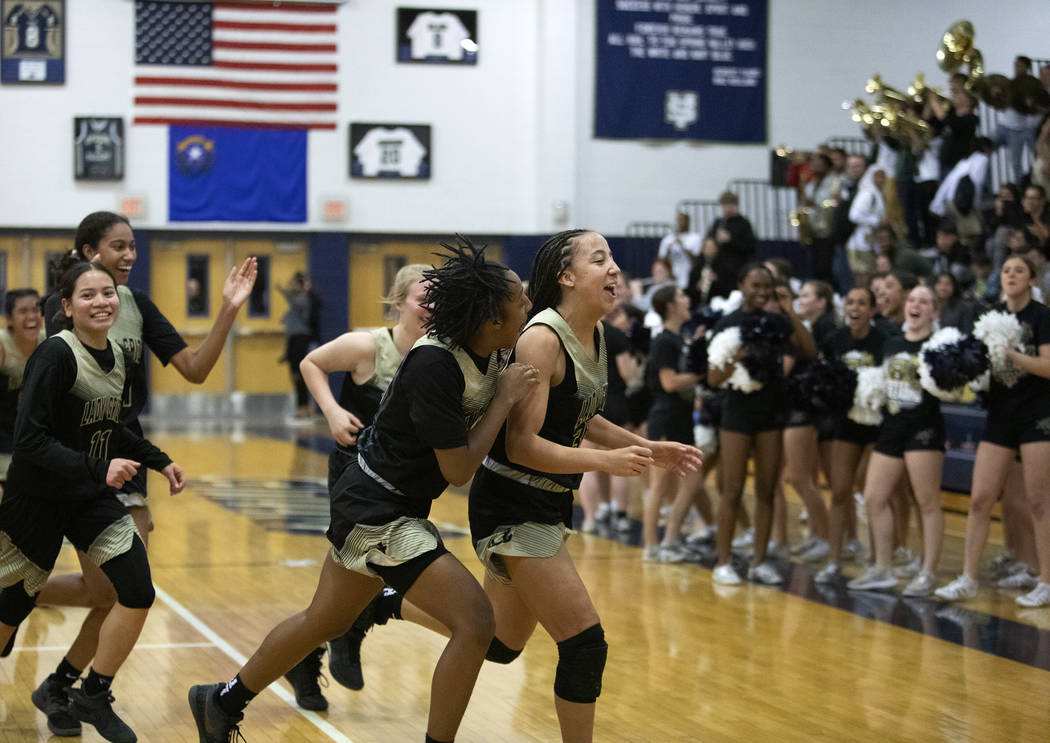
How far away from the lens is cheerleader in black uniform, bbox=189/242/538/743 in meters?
3.52

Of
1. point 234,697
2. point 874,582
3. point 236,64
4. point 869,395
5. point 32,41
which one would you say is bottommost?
point 874,582

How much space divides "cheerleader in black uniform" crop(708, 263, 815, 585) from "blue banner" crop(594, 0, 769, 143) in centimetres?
1180

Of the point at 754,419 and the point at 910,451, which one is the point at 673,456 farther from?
the point at 754,419

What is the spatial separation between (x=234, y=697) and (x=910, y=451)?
4384mm

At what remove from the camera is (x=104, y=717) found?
4332 mm

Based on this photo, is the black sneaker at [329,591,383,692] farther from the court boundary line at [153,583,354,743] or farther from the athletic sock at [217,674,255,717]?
the athletic sock at [217,674,255,717]

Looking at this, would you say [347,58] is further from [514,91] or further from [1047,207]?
[1047,207]

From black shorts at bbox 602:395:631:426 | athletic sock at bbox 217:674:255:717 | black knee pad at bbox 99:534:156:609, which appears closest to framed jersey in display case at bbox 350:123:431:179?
black shorts at bbox 602:395:631:426

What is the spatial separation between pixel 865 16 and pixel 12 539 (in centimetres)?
1690

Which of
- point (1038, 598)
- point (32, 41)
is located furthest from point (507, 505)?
point (32, 41)

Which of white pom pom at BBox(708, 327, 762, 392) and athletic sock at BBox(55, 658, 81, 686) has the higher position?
Answer: white pom pom at BBox(708, 327, 762, 392)

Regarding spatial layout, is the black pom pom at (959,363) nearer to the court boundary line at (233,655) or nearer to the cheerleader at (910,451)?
the cheerleader at (910,451)

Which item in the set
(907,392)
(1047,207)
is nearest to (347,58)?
(1047,207)

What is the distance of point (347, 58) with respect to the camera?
19.0m
